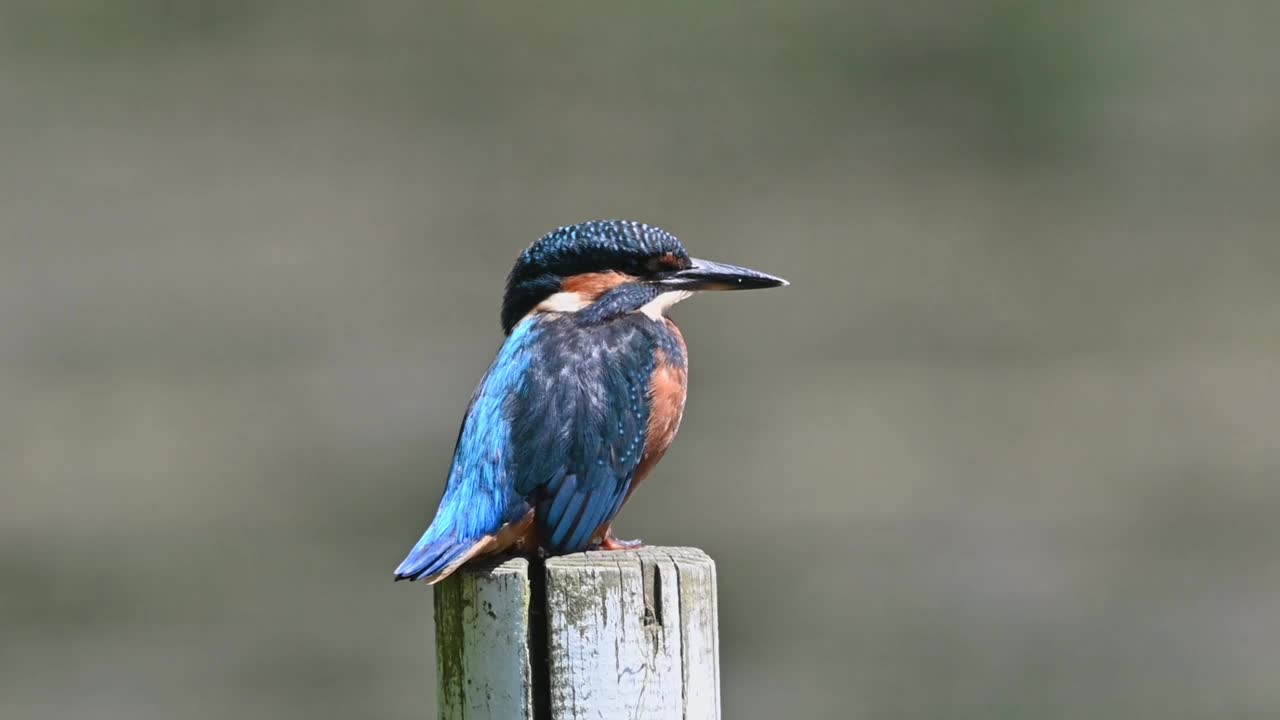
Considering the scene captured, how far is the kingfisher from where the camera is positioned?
8.59 ft

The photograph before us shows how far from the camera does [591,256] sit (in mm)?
2996

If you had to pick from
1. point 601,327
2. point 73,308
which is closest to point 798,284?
point 73,308

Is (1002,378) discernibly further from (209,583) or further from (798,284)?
(209,583)

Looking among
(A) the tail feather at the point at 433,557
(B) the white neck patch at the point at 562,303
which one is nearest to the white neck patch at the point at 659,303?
(B) the white neck patch at the point at 562,303

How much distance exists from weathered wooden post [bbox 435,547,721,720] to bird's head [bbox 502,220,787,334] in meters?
0.82

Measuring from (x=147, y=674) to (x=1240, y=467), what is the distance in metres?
5.32

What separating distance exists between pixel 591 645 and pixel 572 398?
64 cm

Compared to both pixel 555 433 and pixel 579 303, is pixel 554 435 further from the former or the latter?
pixel 579 303

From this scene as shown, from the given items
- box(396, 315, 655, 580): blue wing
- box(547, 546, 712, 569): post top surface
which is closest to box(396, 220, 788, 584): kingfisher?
box(396, 315, 655, 580): blue wing

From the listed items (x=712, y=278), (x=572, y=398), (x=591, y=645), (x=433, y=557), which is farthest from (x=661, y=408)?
(x=591, y=645)

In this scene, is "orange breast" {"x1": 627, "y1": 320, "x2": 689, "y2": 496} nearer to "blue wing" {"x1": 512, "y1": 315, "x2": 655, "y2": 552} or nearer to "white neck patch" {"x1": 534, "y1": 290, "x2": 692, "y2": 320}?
"blue wing" {"x1": 512, "y1": 315, "x2": 655, "y2": 552}

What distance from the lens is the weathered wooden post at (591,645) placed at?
7.08 ft

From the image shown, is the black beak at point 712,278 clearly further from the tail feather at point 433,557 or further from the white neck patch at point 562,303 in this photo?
the tail feather at point 433,557

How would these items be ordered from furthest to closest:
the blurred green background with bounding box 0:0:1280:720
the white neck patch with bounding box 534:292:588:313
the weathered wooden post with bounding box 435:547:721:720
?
the blurred green background with bounding box 0:0:1280:720 → the white neck patch with bounding box 534:292:588:313 → the weathered wooden post with bounding box 435:547:721:720
